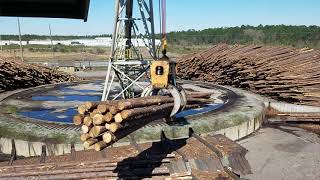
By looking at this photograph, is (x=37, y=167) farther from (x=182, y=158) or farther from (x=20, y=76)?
(x=20, y=76)

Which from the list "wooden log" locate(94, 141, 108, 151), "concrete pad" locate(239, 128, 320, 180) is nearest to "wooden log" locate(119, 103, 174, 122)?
"wooden log" locate(94, 141, 108, 151)

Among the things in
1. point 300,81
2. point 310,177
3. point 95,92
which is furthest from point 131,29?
point 310,177

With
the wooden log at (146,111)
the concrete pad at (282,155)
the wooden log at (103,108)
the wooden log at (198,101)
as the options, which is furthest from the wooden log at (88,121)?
the wooden log at (198,101)

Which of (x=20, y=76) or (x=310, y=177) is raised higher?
(x=20, y=76)

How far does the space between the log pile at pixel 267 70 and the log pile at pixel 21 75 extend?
31.4ft

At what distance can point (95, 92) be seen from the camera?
19.4 m

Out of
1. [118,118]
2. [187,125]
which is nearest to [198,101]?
[187,125]

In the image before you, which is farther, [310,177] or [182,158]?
[310,177]

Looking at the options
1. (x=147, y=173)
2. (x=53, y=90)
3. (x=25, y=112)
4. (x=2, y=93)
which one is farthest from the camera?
(x=53, y=90)

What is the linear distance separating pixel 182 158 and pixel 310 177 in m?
3.78

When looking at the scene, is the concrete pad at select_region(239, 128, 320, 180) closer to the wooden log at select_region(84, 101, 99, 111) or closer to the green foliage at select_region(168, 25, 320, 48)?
the wooden log at select_region(84, 101, 99, 111)

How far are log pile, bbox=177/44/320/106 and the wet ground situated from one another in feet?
7.46

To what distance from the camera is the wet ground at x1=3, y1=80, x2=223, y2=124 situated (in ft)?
47.0

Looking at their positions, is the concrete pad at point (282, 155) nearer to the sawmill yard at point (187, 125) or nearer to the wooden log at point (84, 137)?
the sawmill yard at point (187, 125)
